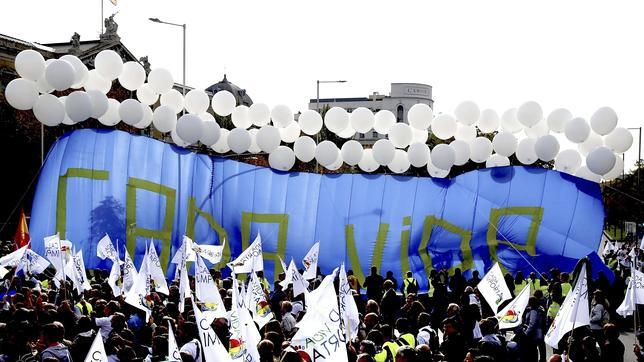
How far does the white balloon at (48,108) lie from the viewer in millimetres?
18875

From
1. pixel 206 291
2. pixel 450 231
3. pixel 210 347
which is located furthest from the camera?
pixel 450 231

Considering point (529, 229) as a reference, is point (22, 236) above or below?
below

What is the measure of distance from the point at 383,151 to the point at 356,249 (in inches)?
99.6

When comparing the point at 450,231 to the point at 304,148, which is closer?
the point at 450,231

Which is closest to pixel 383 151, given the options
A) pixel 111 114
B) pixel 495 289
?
pixel 111 114

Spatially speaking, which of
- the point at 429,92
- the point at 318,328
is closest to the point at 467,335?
the point at 318,328

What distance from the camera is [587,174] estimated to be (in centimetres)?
1947

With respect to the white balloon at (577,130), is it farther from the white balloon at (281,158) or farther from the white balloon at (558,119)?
the white balloon at (281,158)

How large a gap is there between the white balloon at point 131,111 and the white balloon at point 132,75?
51 centimetres

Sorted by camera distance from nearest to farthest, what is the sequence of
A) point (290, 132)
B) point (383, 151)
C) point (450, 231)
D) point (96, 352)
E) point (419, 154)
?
point (96, 352)
point (450, 231)
point (419, 154)
point (383, 151)
point (290, 132)

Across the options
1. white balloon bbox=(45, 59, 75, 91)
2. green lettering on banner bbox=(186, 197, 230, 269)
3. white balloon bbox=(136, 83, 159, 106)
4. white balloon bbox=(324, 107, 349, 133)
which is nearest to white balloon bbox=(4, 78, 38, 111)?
white balloon bbox=(45, 59, 75, 91)

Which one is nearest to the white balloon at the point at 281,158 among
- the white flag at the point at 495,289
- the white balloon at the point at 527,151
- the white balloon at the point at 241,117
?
the white balloon at the point at 241,117

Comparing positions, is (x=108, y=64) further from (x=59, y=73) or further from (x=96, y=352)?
(x=96, y=352)

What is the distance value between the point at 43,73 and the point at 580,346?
43.9 feet
